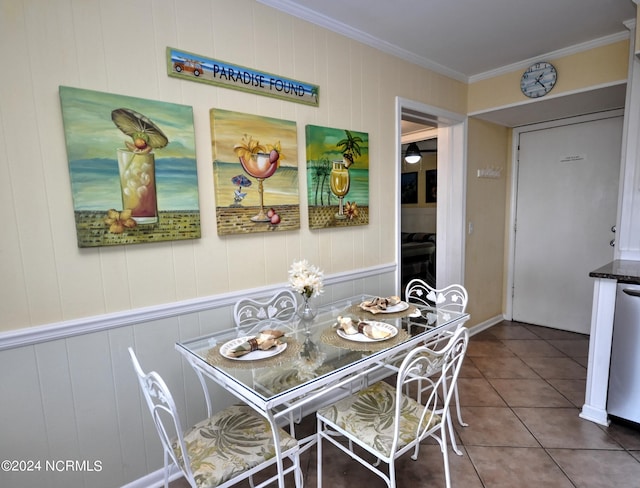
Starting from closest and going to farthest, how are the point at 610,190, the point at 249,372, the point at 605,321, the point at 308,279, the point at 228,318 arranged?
the point at 249,372, the point at 308,279, the point at 228,318, the point at 605,321, the point at 610,190

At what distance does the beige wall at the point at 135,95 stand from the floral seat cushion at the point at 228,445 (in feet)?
2.09

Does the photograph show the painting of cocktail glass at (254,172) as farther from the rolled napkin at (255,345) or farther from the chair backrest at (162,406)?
the chair backrest at (162,406)

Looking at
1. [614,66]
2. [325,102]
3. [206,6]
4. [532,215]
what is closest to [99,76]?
[206,6]

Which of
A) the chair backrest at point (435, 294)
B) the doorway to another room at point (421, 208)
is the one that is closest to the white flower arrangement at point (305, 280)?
the chair backrest at point (435, 294)

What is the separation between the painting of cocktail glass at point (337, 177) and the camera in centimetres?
215

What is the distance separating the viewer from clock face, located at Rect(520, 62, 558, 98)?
278 centimetres

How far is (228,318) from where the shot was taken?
187 centimetres

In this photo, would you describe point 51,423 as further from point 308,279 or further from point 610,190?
point 610,190

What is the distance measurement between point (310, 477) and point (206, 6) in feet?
8.05

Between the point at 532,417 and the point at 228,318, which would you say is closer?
the point at 228,318

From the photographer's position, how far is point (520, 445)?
1.91 meters

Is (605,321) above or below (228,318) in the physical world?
below

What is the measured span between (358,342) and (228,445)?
66 cm

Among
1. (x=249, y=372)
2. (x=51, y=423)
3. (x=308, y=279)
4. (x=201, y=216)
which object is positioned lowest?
(x=51, y=423)
